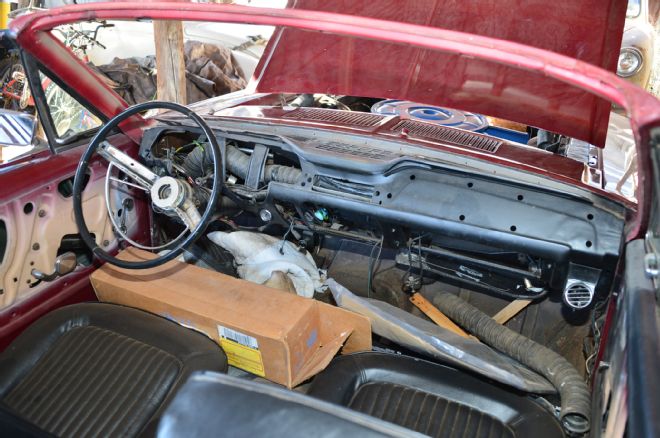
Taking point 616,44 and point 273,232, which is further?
point 273,232

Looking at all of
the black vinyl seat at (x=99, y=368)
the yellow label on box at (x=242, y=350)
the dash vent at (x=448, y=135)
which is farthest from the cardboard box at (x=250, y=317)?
the dash vent at (x=448, y=135)

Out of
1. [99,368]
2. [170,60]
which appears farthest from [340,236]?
[170,60]

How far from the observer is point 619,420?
40.6 inches

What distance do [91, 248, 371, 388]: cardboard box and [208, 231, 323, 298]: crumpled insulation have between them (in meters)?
0.27

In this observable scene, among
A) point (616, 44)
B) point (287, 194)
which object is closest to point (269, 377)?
point (287, 194)

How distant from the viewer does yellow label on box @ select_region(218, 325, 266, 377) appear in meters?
1.94

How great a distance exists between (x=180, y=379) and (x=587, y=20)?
77.2 inches

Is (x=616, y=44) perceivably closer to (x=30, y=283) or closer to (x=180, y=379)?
(x=180, y=379)

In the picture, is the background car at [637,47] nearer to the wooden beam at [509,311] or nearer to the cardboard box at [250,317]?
the wooden beam at [509,311]

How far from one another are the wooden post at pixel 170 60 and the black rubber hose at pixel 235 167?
2357 mm

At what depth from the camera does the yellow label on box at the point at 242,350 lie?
1938mm

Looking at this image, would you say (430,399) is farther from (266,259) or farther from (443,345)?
(266,259)

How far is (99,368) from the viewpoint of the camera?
179 centimetres

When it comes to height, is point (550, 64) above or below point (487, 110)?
above
